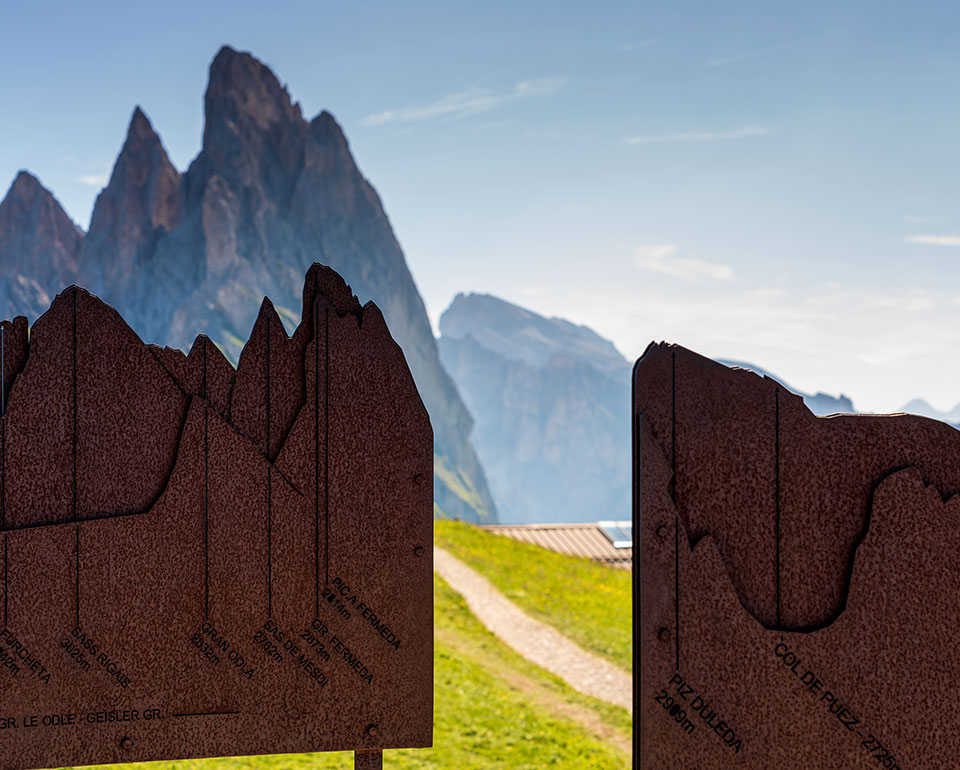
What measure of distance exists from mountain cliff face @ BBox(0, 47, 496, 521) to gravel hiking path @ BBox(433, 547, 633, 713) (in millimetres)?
79750

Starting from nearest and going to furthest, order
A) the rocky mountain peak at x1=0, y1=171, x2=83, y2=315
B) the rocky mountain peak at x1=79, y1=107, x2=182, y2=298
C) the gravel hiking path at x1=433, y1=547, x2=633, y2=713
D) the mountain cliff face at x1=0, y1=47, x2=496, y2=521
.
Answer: the gravel hiking path at x1=433, y1=547, x2=633, y2=713 → the mountain cliff face at x1=0, y1=47, x2=496, y2=521 → the rocky mountain peak at x1=79, y1=107, x2=182, y2=298 → the rocky mountain peak at x1=0, y1=171, x2=83, y2=315

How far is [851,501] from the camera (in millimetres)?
3865

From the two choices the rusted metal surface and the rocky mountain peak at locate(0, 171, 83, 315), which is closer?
the rusted metal surface

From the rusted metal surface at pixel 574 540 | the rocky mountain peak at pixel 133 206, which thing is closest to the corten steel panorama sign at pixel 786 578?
the rusted metal surface at pixel 574 540

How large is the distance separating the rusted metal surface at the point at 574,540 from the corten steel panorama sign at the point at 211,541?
15.7 m

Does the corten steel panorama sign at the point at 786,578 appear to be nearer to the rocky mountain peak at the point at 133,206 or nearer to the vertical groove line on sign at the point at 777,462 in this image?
the vertical groove line on sign at the point at 777,462

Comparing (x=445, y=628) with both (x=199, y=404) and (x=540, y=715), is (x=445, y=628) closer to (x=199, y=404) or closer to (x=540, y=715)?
(x=540, y=715)

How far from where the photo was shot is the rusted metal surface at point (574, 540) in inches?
767

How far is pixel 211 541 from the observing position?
4020mm

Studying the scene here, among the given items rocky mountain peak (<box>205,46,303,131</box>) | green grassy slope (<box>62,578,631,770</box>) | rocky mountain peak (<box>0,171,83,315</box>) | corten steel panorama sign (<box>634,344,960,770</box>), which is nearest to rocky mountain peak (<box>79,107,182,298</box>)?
rocky mountain peak (<box>0,171,83,315</box>)

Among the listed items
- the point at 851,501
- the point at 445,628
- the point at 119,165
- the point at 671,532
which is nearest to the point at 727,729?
the point at 671,532

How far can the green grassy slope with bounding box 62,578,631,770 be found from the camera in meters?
8.00

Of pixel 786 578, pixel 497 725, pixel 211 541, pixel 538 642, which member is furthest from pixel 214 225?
pixel 786 578

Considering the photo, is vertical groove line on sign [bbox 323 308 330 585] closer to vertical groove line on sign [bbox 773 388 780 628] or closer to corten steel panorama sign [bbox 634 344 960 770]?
corten steel panorama sign [bbox 634 344 960 770]
